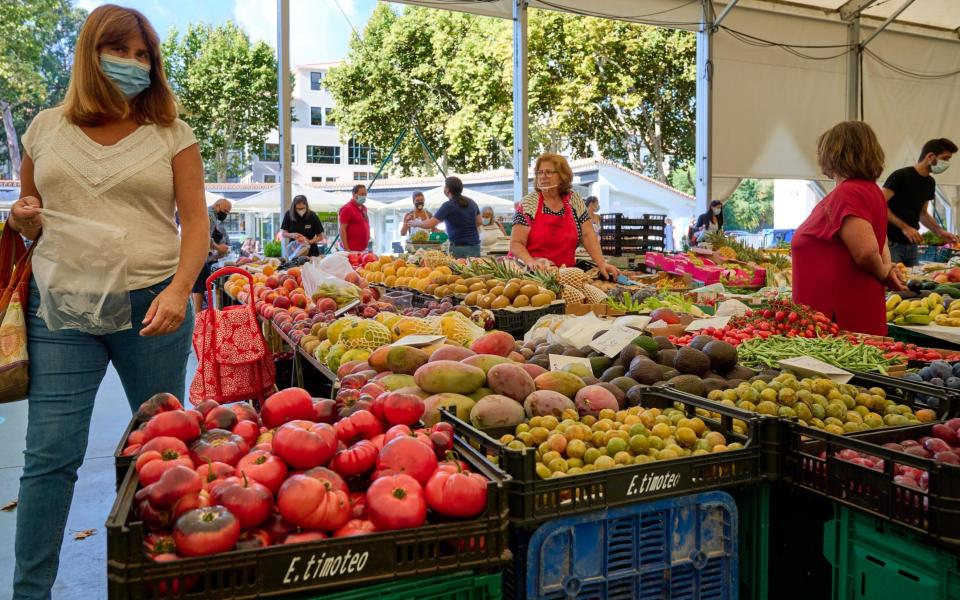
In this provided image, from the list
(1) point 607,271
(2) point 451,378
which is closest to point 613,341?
(2) point 451,378

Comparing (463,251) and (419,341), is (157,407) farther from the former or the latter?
(463,251)

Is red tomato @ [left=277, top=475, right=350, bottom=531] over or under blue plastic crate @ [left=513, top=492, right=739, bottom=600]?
over

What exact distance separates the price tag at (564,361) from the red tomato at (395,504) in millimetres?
1281

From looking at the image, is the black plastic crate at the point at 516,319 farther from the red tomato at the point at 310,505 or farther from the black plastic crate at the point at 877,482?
the red tomato at the point at 310,505

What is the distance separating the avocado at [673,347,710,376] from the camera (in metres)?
2.72

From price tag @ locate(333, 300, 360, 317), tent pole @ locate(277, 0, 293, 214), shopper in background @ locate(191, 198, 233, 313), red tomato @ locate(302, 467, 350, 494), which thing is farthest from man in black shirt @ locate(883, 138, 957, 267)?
shopper in background @ locate(191, 198, 233, 313)

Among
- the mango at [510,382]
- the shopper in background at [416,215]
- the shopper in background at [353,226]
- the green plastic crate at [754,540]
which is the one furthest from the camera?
the shopper in background at [416,215]

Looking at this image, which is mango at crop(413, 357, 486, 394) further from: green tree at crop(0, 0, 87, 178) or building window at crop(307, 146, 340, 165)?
building window at crop(307, 146, 340, 165)

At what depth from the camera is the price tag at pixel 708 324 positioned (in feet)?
12.1

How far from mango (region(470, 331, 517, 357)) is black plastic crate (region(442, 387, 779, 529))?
0.87 m

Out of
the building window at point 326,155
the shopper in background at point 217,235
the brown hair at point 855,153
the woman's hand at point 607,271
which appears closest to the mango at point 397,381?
the brown hair at point 855,153

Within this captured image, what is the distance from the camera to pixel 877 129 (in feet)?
48.9

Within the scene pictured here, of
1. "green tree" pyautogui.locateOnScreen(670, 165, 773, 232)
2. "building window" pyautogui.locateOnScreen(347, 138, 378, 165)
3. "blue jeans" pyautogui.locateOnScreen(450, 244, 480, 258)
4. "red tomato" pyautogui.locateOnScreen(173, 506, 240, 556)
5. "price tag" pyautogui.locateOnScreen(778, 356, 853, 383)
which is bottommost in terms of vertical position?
"red tomato" pyautogui.locateOnScreen(173, 506, 240, 556)

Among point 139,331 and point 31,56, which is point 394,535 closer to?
point 139,331
